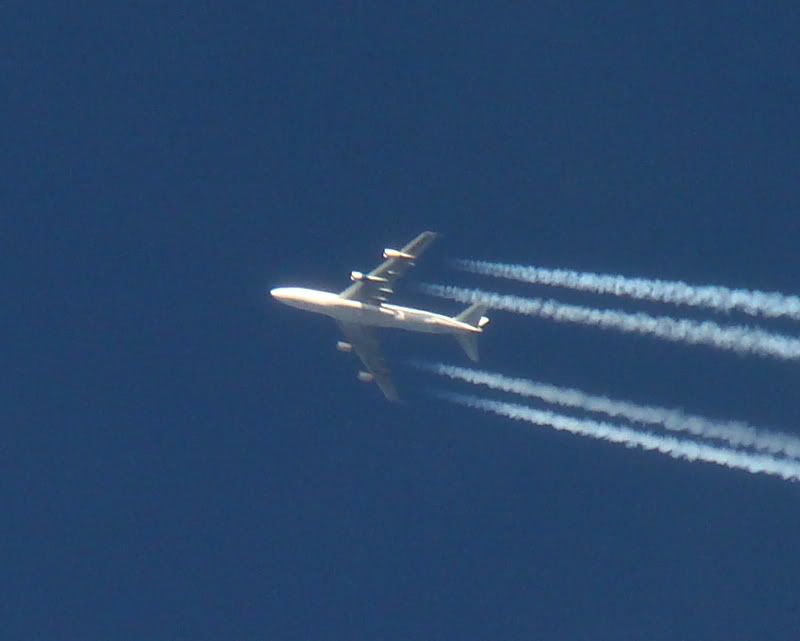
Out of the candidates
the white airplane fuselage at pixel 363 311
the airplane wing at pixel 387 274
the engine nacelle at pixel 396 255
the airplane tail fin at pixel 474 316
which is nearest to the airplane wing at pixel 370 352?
the white airplane fuselage at pixel 363 311

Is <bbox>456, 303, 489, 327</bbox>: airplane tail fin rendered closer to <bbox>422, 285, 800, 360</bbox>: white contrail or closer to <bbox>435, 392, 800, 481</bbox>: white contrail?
<bbox>422, 285, 800, 360</bbox>: white contrail

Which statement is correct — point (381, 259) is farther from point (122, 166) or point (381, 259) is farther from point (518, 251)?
point (122, 166)

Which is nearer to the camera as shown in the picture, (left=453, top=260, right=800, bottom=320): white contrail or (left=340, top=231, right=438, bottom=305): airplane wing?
(left=453, top=260, right=800, bottom=320): white contrail

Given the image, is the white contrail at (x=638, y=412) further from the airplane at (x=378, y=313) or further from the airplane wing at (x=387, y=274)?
the airplane wing at (x=387, y=274)

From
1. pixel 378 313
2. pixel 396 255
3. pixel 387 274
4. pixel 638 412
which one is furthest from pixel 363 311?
pixel 638 412

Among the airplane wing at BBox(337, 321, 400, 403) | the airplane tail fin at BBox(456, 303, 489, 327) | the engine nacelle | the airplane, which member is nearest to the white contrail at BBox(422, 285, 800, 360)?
the airplane tail fin at BBox(456, 303, 489, 327)

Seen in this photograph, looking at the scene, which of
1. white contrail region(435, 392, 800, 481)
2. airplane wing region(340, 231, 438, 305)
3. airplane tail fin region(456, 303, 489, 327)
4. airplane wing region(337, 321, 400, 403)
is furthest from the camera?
airplane wing region(337, 321, 400, 403)

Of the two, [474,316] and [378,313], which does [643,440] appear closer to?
[474,316]

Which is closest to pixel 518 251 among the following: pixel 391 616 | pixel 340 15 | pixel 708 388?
pixel 708 388
